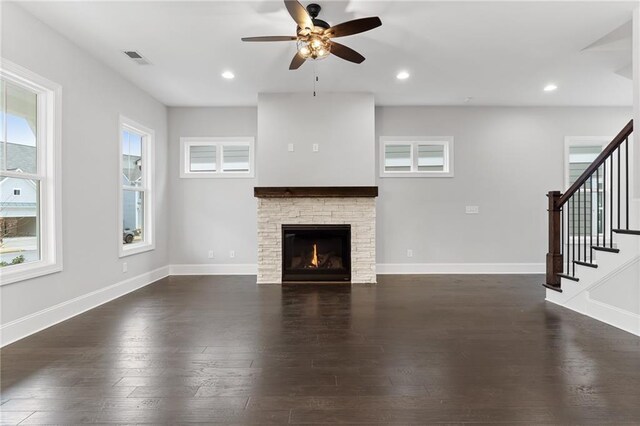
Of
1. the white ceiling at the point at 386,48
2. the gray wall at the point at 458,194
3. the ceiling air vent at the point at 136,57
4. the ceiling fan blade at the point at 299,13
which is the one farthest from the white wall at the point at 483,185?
the ceiling air vent at the point at 136,57

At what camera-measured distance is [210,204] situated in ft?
20.0

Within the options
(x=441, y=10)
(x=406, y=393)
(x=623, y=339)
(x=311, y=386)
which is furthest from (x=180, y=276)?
(x=623, y=339)

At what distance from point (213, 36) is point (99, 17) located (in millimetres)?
1050

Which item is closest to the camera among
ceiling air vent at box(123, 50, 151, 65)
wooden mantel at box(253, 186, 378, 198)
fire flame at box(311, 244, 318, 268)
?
ceiling air vent at box(123, 50, 151, 65)

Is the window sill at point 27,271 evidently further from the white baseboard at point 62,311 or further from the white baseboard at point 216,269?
the white baseboard at point 216,269

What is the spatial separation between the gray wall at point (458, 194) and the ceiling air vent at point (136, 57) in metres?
1.89

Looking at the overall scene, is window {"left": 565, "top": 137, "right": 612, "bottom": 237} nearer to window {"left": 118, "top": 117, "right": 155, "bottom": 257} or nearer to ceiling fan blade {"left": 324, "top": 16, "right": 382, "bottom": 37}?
ceiling fan blade {"left": 324, "top": 16, "right": 382, "bottom": 37}

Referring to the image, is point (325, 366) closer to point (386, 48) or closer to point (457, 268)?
point (386, 48)

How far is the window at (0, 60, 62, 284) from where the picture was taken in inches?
121

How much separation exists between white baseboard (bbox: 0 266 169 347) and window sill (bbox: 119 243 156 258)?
38 cm

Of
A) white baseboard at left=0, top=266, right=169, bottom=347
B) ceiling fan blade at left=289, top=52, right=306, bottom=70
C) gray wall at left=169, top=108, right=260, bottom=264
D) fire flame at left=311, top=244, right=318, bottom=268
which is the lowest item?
white baseboard at left=0, top=266, right=169, bottom=347

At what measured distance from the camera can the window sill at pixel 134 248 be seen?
4706 millimetres

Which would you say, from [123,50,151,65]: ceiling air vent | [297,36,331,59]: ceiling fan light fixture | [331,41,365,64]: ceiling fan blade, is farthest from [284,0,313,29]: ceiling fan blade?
[123,50,151,65]: ceiling air vent

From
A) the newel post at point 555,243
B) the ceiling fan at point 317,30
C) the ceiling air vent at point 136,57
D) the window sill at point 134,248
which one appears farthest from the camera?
the window sill at point 134,248
